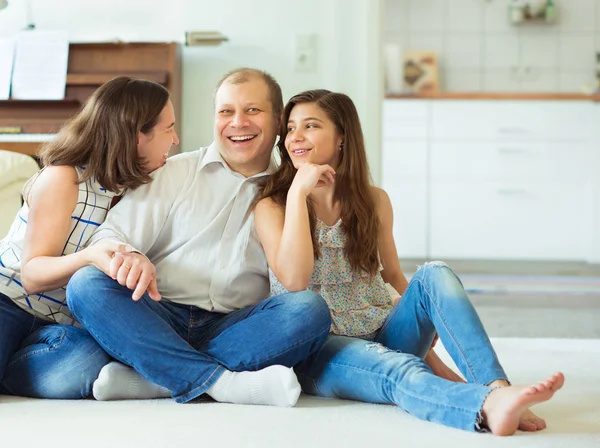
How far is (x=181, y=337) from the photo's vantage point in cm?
153

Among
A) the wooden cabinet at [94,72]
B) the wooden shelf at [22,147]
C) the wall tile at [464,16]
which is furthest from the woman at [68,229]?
the wall tile at [464,16]

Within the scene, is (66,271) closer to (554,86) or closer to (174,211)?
(174,211)

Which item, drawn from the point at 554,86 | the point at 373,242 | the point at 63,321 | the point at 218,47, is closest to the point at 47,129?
the point at 218,47

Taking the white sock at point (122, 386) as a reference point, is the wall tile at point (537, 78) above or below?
above

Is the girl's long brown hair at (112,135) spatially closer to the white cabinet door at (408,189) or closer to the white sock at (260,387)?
the white sock at (260,387)

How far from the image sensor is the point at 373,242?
1.64m

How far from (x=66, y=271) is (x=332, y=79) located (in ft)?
6.44

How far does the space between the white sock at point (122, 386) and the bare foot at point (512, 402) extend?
0.60 m

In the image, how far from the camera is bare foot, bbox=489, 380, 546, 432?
4.33 feet

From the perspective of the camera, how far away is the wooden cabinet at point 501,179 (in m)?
4.68

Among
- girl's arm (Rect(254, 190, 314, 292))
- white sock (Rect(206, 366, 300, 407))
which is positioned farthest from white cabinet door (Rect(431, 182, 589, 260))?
white sock (Rect(206, 366, 300, 407))

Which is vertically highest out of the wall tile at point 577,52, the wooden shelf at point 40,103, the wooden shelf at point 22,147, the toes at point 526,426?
the wall tile at point 577,52

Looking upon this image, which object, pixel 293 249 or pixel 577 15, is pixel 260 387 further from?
pixel 577 15

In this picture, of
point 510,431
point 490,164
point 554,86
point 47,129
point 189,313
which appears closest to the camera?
point 510,431
